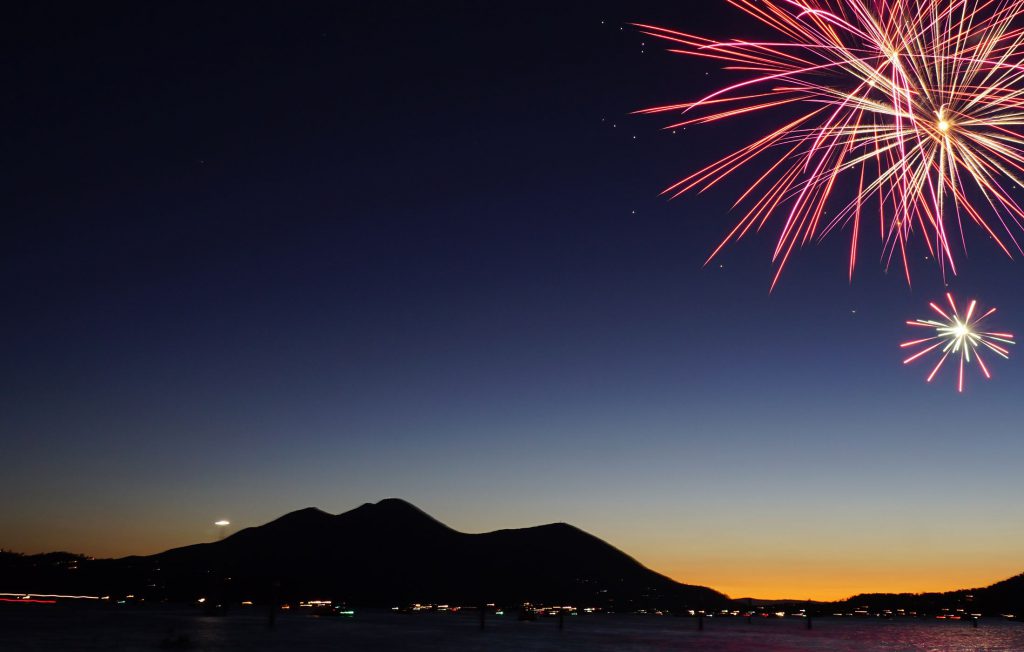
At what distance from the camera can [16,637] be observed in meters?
98.9

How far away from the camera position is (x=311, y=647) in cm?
10019

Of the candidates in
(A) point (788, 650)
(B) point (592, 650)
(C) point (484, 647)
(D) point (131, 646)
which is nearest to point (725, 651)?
(A) point (788, 650)

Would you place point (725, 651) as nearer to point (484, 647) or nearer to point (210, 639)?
point (484, 647)

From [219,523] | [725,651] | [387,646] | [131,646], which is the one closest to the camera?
[219,523]

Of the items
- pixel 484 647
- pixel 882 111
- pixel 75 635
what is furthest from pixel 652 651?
pixel 882 111

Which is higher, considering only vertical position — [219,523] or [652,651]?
[219,523]

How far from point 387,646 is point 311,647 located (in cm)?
1016

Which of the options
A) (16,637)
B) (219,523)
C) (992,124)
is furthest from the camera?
(16,637)

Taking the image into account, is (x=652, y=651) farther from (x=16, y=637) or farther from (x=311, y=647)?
(x=16, y=637)

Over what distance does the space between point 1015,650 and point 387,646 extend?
307ft

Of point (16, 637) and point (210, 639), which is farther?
point (210, 639)

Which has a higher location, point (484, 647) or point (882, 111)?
point (882, 111)

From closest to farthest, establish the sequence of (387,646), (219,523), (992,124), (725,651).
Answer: (992,124)
(219,523)
(387,646)
(725,651)

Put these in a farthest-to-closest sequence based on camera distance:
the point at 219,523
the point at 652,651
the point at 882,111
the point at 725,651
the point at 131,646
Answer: the point at 725,651
the point at 652,651
the point at 131,646
the point at 219,523
the point at 882,111
